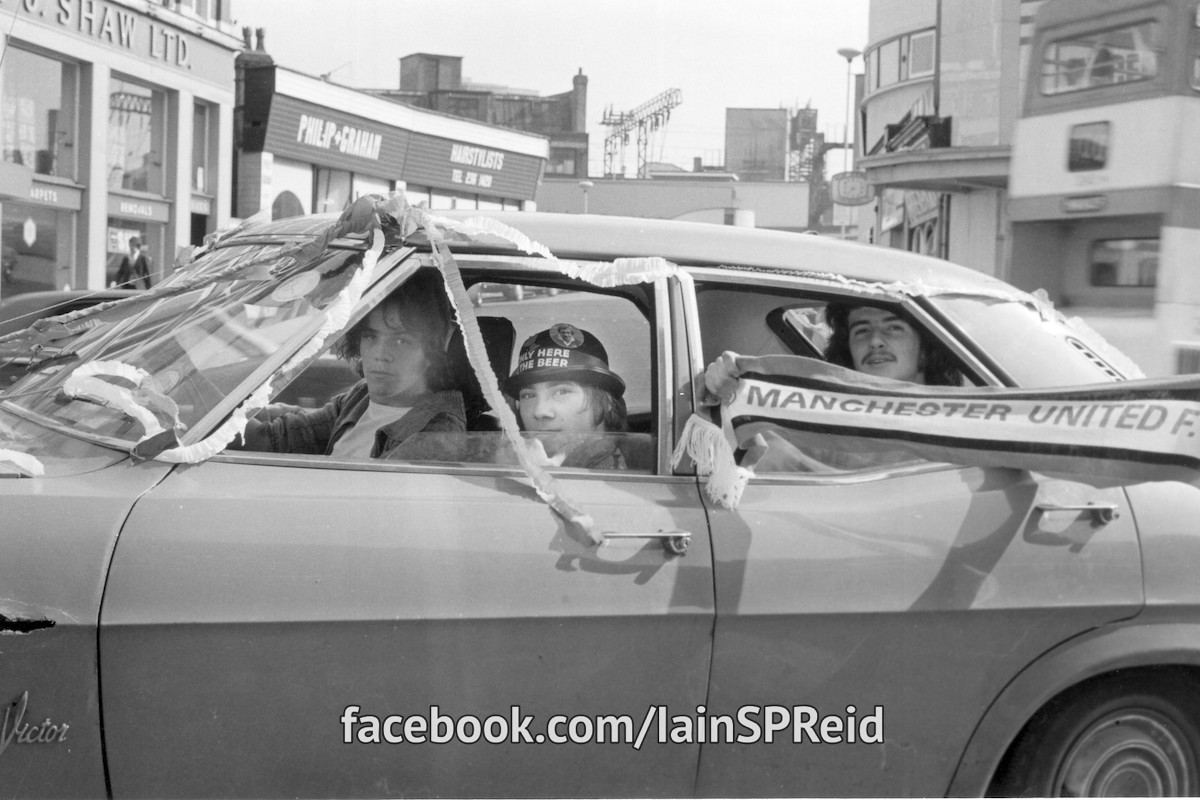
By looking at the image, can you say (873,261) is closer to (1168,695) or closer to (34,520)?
(1168,695)

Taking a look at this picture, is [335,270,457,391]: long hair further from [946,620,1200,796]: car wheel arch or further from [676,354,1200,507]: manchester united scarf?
[946,620,1200,796]: car wheel arch

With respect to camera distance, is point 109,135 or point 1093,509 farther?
point 109,135

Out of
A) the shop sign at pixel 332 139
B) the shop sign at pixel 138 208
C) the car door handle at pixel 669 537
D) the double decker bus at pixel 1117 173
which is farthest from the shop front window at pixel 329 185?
the car door handle at pixel 669 537

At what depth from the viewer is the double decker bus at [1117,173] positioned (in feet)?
26.0

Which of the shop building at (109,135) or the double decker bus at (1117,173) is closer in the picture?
the double decker bus at (1117,173)

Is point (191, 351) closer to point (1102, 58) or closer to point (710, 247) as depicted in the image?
point (710, 247)

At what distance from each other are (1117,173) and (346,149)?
18.0 metres

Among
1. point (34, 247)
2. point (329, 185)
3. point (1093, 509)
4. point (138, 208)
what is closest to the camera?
point (1093, 509)

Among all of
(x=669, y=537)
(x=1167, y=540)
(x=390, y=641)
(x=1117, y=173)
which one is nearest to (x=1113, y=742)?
(x=1167, y=540)

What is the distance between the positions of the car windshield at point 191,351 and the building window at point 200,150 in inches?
779

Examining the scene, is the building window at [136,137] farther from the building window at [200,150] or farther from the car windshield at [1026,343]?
the car windshield at [1026,343]

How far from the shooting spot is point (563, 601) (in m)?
2.32

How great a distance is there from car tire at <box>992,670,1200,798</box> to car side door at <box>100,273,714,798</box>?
2.33ft

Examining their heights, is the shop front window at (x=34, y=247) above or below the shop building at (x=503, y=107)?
below
